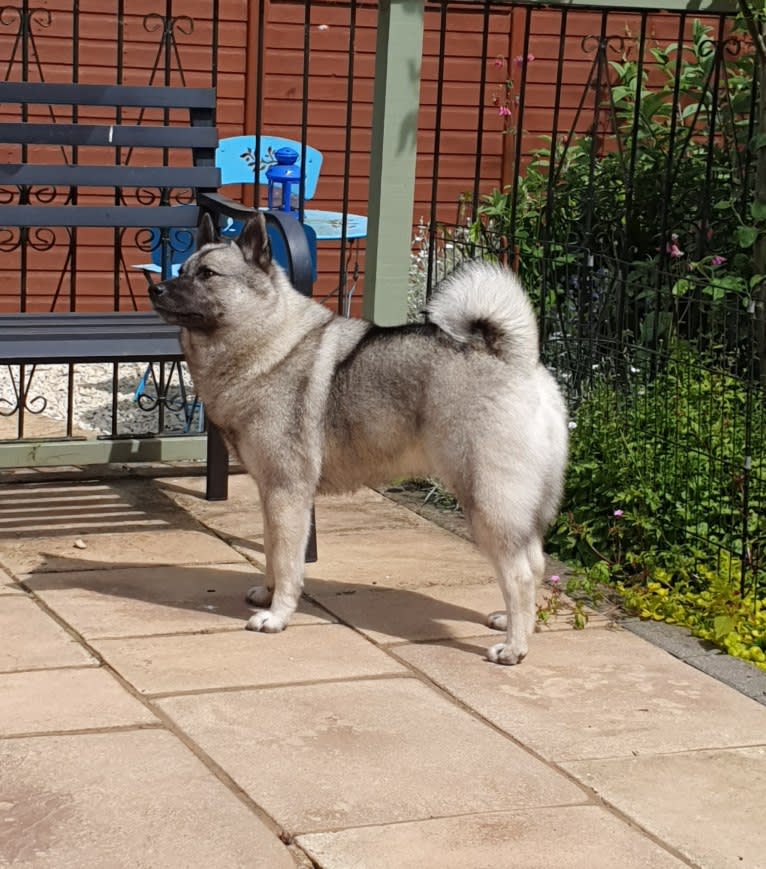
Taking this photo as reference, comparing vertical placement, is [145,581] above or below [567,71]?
below

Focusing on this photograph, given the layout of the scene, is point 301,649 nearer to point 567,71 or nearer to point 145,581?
point 145,581

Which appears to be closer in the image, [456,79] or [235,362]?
[235,362]

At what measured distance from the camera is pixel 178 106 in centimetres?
584

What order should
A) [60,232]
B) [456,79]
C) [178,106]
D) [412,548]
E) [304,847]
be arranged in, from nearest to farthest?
[304,847]
[412,548]
[178,106]
[60,232]
[456,79]

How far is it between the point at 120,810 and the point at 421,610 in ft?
5.73

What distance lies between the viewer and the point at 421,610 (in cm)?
476

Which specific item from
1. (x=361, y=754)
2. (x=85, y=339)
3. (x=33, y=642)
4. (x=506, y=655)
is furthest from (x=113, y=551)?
(x=361, y=754)

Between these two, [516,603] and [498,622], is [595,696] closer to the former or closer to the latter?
[516,603]

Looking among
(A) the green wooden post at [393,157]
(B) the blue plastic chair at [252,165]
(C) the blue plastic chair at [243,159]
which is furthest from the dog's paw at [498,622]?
(C) the blue plastic chair at [243,159]

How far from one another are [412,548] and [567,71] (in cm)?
637

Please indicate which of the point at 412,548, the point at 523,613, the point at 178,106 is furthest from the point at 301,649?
the point at 178,106

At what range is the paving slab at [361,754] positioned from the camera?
3.29m

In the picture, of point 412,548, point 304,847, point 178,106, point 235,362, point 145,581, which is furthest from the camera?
point 178,106

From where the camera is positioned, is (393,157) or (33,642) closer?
(33,642)
